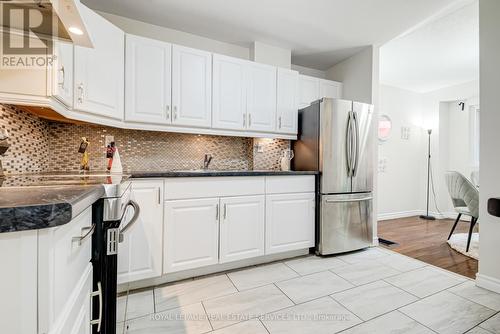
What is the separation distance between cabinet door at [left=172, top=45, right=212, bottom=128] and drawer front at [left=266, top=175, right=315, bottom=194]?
917mm

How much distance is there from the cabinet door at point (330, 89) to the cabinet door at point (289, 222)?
157 centimetres

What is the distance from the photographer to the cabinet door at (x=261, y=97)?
269 centimetres

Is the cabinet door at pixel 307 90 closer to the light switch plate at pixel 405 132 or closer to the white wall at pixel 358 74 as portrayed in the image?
the white wall at pixel 358 74

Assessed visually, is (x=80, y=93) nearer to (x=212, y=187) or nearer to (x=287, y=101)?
(x=212, y=187)

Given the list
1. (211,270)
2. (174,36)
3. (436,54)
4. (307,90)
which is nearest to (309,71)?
(307,90)

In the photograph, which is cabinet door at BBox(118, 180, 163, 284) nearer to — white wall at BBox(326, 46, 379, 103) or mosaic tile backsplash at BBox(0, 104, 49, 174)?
mosaic tile backsplash at BBox(0, 104, 49, 174)

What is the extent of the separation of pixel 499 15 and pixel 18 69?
3463 mm

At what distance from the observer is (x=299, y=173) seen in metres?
2.54

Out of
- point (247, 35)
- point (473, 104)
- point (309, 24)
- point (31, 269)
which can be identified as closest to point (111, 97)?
point (247, 35)

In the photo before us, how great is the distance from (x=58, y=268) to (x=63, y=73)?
1.51 m

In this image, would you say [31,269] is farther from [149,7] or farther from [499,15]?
[499,15]

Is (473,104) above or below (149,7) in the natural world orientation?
below

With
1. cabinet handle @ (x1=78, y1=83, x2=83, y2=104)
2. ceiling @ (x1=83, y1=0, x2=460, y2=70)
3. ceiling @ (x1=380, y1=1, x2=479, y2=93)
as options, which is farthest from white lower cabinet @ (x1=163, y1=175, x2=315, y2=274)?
ceiling @ (x1=380, y1=1, x2=479, y2=93)

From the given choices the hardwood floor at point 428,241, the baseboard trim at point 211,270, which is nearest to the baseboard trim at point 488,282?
the hardwood floor at point 428,241
